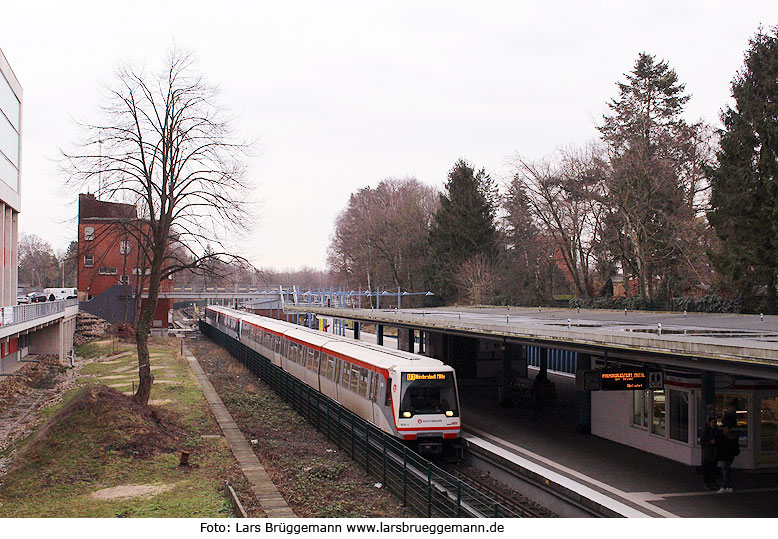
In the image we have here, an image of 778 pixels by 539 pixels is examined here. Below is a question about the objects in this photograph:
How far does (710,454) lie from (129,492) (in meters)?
11.2

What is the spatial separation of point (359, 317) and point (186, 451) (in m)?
16.5

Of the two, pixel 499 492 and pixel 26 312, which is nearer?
pixel 499 492

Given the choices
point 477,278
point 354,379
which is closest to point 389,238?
point 477,278

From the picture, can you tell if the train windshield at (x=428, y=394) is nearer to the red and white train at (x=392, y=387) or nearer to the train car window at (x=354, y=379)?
the red and white train at (x=392, y=387)

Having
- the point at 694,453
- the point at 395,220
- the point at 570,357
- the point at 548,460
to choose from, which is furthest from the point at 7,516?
the point at 395,220

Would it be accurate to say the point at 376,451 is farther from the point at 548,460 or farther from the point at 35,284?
the point at 35,284

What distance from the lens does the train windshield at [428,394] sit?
1720cm

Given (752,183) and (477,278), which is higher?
(752,183)

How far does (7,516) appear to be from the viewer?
40.8 ft

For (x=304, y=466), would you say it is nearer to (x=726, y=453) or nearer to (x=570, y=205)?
(x=726, y=453)

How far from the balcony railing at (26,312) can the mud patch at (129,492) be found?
1191cm

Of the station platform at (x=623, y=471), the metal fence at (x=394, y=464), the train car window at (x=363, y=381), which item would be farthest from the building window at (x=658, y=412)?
the train car window at (x=363, y=381)

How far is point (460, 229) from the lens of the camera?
67438mm

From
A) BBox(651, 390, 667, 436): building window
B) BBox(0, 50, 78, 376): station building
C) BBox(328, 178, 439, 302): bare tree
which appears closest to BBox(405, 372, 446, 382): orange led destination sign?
BBox(651, 390, 667, 436): building window
